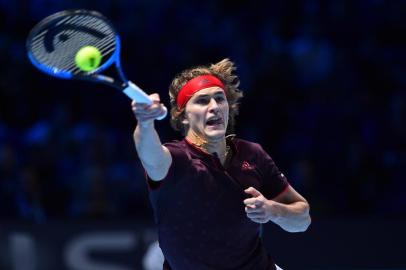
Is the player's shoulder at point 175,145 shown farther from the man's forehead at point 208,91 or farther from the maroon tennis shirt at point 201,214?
the man's forehead at point 208,91

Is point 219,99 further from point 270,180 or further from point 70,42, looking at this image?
point 70,42

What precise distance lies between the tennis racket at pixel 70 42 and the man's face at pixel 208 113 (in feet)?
1.82

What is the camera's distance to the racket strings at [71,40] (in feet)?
14.9

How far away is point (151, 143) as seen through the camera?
14.4 ft

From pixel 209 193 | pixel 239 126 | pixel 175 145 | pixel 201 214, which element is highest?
pixel 239 126

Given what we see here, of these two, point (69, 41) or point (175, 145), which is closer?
point (69, 41)

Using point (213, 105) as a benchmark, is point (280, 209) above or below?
below

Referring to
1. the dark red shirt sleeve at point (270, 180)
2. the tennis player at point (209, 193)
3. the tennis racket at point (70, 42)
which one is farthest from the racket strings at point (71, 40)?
the dark red shirt sleeve at point (270, 180)

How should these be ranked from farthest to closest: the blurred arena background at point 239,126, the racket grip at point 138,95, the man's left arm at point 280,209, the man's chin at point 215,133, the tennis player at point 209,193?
the blurred arena background at point 239,126, the man's chin at point 215,133, the tennis player at point 209,193, the man's left arm at point 280,209, the racket grip at point 138,95

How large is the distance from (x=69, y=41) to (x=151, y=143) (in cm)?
73

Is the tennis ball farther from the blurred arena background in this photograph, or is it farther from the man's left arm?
the blurred arena background

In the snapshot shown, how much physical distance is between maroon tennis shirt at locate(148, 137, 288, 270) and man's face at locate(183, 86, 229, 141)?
12 cm

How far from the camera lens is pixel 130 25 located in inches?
445

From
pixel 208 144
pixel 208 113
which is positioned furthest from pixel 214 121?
pixel 208 144
